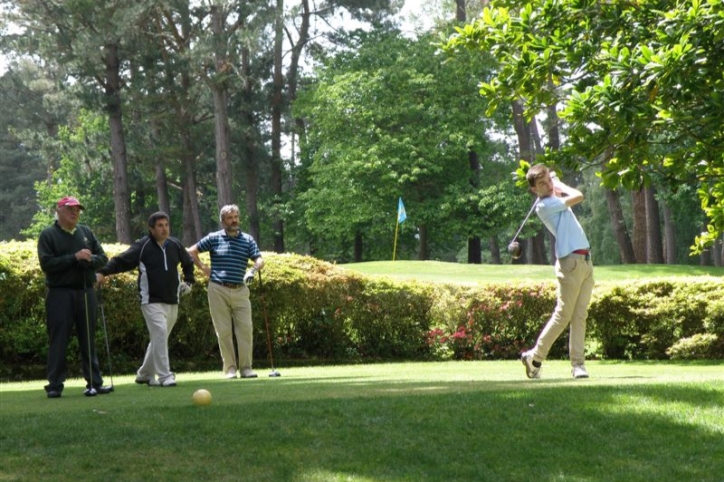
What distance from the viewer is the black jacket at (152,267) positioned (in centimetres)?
1030

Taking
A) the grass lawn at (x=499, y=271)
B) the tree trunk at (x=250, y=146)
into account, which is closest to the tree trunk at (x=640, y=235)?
the grass lawn at (x=499, y=271)

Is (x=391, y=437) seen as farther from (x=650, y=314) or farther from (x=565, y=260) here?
(x=650, y=314)

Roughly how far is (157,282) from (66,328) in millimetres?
1147

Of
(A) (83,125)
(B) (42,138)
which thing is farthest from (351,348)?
(A) (83,125)

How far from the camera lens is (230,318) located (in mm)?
11992

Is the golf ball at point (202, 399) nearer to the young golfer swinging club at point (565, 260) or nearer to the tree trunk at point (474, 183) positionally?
the young golfer swinging club at point (565, 260)

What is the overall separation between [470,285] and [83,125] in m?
44.2

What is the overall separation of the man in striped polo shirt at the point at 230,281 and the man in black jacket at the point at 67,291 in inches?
84.5

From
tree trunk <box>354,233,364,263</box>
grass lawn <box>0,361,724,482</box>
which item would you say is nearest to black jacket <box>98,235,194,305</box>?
grass lawn <box>0,361,724,482</box>

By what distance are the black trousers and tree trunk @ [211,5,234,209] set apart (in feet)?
87.8

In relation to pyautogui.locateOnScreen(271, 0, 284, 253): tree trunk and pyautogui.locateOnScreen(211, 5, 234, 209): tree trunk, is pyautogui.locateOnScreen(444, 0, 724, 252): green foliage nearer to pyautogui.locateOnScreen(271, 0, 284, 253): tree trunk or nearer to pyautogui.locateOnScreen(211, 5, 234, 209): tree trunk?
pyautogui.locateOnScreen(211, 5, 234, 209): tree trunk

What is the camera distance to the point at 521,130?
41.6 m

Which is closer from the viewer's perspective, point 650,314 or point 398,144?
point 650,314

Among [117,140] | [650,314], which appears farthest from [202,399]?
[117,140]
